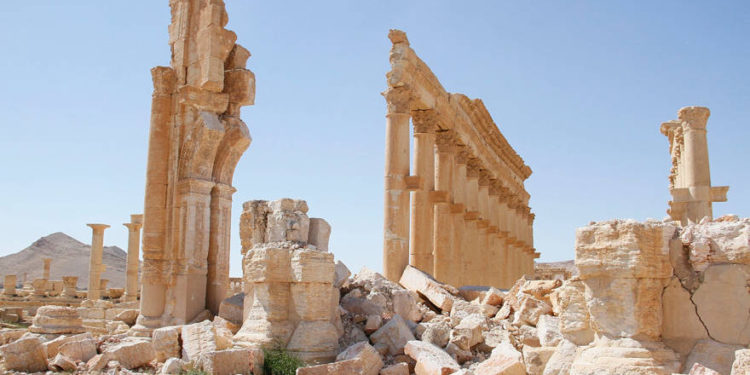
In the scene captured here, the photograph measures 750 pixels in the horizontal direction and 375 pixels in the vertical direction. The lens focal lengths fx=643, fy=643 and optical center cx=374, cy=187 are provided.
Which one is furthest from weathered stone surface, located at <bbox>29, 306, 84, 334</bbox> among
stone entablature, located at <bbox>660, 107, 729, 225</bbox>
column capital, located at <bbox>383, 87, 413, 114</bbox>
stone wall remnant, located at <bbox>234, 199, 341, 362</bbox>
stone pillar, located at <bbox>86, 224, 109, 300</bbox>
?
stone pillar, located at <bbox>86, 224, 109, 300</bbox>

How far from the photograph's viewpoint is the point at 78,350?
30.8ft

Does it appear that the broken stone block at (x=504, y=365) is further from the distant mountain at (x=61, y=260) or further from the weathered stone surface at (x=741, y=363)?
the distant mountain at (x=61, y=260)

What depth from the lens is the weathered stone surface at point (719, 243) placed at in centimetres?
632

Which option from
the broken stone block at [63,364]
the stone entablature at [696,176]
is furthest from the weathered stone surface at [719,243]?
the stone entablature at [696,176]

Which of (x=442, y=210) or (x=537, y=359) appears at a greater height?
(x=442, y=210)

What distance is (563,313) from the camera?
730 centimetres

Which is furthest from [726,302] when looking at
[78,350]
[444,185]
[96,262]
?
[96,262]

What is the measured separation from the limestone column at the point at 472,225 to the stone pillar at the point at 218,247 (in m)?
11.6

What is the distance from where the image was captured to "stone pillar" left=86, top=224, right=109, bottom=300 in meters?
29.5

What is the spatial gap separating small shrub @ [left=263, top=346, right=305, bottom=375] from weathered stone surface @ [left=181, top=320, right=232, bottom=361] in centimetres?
76

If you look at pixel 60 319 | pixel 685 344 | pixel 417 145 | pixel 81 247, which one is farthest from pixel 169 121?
pixel 81 247

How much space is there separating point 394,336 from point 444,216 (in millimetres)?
10618

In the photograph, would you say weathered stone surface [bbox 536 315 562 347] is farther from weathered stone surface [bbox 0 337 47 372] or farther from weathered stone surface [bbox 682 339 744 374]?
weathered stone surface [bbox 0 337 47 372]

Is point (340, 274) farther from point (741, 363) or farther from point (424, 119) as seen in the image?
point (424, 119)
